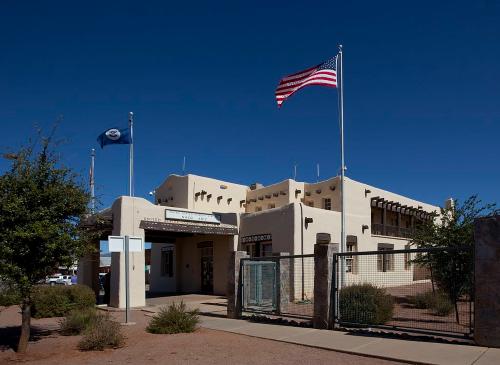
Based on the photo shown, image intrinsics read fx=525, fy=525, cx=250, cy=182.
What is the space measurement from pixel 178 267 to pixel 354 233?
1147cm

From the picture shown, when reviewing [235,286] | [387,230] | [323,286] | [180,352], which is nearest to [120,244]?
[235,286]

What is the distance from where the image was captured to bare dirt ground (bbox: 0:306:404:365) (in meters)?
10.3

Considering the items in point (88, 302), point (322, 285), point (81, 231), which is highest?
point (81, 231)

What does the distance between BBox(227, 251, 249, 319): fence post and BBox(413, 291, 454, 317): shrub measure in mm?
5374

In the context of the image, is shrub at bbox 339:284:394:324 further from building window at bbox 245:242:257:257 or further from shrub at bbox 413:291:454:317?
building window at bbox 245:242:257:257

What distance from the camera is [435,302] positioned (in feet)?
48.0

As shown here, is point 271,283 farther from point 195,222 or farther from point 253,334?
point 195,222

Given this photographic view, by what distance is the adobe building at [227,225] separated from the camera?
2444 cm

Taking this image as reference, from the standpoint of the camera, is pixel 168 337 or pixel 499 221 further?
pixel 168 337

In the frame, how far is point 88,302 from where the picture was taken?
20828 mm

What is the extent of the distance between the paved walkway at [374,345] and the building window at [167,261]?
1978 cm

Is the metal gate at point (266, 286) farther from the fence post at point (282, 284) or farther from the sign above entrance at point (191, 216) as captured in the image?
the sign above entrance at point (191, 216)

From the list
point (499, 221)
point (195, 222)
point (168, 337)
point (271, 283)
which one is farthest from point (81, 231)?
point (195, 222)

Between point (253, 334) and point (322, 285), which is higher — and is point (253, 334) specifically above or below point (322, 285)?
below
